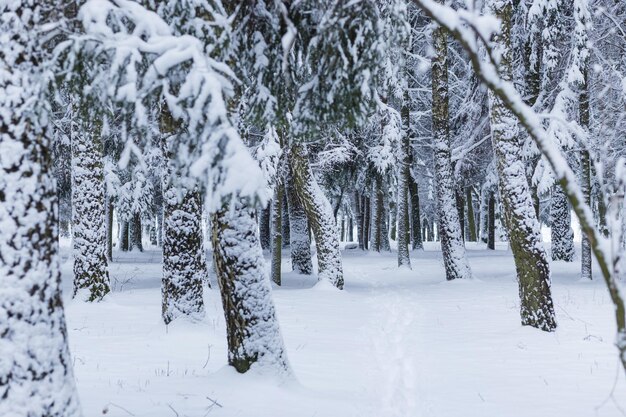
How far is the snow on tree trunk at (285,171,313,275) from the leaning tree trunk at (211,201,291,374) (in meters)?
11.7

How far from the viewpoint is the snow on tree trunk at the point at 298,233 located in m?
17.9

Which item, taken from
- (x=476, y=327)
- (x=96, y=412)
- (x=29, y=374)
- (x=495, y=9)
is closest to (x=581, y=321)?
(x=476, y=327)

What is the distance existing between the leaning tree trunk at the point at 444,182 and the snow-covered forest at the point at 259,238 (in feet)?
0.20

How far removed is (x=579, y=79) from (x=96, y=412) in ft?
44.8

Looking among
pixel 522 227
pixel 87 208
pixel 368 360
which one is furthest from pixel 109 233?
pixel 522 227

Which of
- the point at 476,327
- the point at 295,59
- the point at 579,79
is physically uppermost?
the point at 579,79

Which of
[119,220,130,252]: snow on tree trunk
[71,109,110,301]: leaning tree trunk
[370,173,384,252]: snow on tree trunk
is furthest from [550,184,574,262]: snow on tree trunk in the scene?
[119,220,130,252]: snow on tree trunk

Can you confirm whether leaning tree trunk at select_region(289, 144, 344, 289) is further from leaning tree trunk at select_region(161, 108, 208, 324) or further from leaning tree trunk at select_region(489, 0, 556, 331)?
leaning tree trunk at select_region(489, 0, 556, 331)

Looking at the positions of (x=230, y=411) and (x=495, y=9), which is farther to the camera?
(x=495, y=9)

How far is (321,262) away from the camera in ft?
48.4

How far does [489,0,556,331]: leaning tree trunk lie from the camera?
8.79 metres

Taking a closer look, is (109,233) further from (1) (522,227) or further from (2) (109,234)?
(1) (522,227)

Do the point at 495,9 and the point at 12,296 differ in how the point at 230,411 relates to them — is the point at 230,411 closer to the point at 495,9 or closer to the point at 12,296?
the point at 12,296

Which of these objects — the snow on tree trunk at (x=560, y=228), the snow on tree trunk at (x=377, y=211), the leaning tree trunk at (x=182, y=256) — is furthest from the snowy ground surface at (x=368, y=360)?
the snow on tree trunk at (x=377, y=211)
